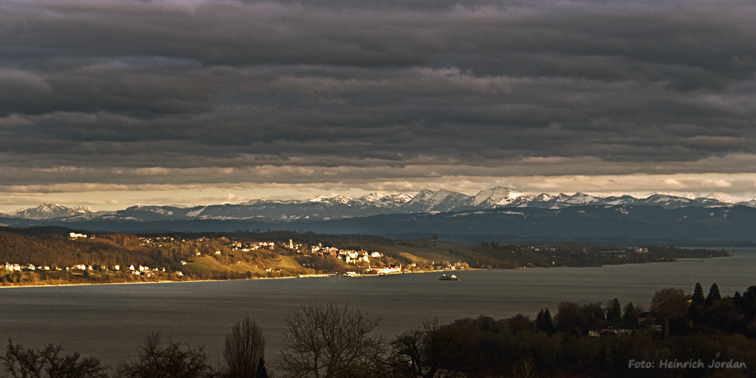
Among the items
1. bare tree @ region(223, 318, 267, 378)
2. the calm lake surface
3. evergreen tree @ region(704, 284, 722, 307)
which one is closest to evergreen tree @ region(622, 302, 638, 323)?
evergreen tree @ region(704, 284, 722, 307)

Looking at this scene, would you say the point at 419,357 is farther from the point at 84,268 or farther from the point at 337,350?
the point at 84,268

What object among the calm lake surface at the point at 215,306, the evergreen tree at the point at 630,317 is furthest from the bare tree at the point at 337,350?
the evergreen tree at the point at 630,317

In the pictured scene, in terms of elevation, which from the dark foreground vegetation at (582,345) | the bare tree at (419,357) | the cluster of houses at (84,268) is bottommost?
the dark foreground vegetation at (582,345)

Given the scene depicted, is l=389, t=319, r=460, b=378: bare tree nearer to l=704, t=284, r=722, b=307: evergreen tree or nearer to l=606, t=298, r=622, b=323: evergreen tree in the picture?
l=606, t=298, r=622, b=323: evergreen tree

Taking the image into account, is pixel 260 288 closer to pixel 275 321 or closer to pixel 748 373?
pixel 275 321

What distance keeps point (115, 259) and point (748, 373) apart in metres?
168

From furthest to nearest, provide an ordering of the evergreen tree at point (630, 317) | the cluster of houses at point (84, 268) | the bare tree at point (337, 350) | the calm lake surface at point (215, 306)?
the cluster of houses at point (84, 268) → the calm lake surface at point (215, 306) → the evergreen tree at point (630, 317) → the bare tree at point (337, 350)

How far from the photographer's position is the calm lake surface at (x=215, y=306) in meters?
77.2

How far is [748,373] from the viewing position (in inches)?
1879

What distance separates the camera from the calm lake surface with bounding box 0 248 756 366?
77250 millimetres

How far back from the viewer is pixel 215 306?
115688mm

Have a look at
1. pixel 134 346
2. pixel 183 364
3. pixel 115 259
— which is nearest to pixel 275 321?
pixel 134 346

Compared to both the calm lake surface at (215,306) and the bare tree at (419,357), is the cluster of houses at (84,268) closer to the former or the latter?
the calm lake surface at (215,306)

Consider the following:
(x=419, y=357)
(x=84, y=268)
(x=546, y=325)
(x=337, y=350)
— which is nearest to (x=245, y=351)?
(x=337, y=350)
